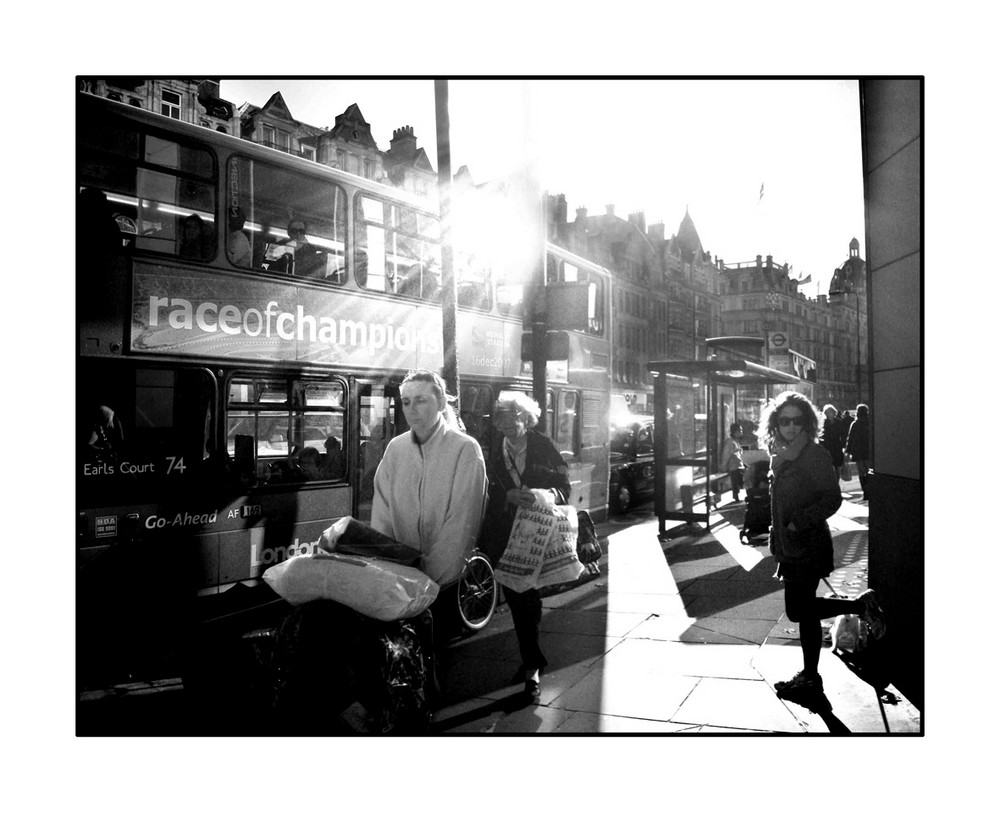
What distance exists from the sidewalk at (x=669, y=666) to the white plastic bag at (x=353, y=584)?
78 centimetres

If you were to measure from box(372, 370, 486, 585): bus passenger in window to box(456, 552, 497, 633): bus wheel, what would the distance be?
1397 millimetres

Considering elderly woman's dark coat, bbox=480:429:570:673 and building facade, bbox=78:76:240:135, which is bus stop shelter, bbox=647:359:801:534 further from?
building facade, bbox=78:76:240:135

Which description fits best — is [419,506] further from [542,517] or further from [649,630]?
[649,630]

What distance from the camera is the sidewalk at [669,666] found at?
3506 millimetres

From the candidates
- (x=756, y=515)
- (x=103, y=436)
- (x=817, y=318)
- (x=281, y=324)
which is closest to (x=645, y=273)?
(x=756, y=515)

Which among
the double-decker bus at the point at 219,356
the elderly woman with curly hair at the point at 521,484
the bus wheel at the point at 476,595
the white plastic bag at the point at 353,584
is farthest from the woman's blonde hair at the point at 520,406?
the bus wheel at the point at 476,595

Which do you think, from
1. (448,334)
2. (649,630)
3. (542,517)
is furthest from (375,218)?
(649,630)

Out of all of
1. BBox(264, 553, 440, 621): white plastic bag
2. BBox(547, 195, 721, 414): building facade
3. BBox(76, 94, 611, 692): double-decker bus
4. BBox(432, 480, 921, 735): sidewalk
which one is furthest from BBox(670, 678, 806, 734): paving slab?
BBox(547, 195, 721, 414): building facade

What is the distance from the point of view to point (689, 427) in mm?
9055

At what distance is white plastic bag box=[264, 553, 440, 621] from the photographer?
3074 mm

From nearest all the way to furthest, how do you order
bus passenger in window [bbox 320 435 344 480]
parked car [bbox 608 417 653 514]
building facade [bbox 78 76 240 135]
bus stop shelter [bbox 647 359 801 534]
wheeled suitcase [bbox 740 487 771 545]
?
building facade [bbox 78 76 240 135] → bus passenger in window [bbox 320 435 344 480] → wheeled suitcase [bbox 740 487 771 545] → bus stop shelter [bbox 647 359 801 534] → parked car [bbox 608 417 653 514]

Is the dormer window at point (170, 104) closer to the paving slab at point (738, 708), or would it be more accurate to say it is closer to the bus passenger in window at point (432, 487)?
the bus passenger in window at point (432, 487)

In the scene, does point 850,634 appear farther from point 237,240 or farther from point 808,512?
point 237,240

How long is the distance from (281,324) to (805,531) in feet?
11.5
